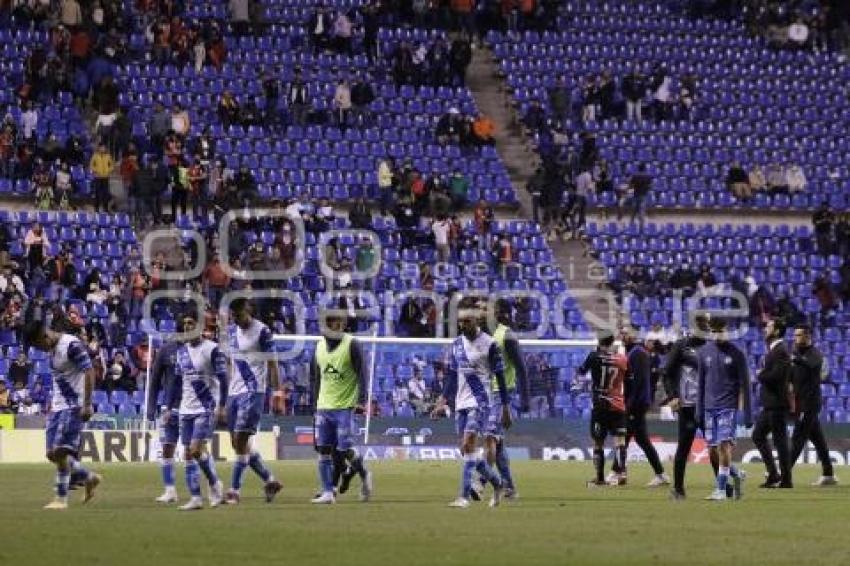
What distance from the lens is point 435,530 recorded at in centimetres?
1925

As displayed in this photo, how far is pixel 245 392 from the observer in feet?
77.3

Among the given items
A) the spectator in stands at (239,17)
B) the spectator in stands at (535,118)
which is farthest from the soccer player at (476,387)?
the spectator in stands at (239,17)

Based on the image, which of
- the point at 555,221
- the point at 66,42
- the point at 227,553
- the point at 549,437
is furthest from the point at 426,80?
the point at 227,553

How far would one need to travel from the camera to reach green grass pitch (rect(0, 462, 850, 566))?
16375mm

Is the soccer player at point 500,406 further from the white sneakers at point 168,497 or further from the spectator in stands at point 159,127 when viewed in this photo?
the spectator in stands at point 159,127

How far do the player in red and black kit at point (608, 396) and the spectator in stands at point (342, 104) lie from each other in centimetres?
2257

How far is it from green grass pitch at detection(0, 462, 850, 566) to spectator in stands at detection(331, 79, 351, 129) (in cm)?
2434

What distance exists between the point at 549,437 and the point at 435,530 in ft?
74.2

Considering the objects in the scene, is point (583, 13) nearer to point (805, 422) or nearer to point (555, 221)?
point (555, 221)

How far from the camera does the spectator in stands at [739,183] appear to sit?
2122 inches

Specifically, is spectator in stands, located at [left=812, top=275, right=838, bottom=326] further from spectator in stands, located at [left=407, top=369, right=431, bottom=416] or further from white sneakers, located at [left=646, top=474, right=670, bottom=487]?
white sneakers, located at [left=646, top=474, right=670, bottom=487]

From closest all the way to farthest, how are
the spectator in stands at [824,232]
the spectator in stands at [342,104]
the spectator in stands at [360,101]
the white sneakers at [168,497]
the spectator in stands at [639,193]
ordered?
the white sneakers at [168,497] → the spectator in stands at [342,104] → the spectator in stands at [360,101] → the spectator in stands at [639,193] → the spectator in stands at [824,232]

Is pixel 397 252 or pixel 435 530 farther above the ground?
pixel 397 252

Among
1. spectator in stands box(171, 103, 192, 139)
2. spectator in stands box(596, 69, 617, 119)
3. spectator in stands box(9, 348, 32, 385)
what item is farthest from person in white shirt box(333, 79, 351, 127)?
spectator in stands box(9, 348, 32, 385)
